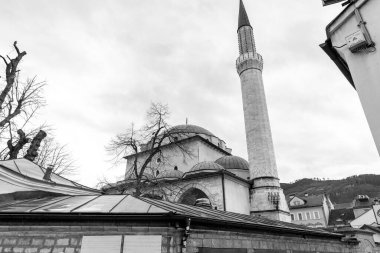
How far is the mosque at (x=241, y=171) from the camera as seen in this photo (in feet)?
62.3

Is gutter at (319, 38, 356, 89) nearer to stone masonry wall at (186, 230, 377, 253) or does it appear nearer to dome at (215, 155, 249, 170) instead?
stone masonry wall at (186, 230, 377, 253)

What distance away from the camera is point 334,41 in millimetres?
6488

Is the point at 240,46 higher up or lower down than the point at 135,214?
higher up

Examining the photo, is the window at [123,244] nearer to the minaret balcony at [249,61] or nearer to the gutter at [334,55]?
the gutter at [334,55]

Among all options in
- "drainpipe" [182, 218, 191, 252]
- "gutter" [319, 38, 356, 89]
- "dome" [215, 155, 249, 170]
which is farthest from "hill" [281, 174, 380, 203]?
"drainpipe" [182, 218, 191, 252]

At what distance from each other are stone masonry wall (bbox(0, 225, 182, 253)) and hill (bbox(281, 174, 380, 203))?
75.5 metres

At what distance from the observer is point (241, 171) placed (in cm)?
2417

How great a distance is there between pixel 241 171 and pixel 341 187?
73995 millimetres

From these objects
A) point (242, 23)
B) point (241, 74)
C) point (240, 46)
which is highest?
point (242, 23)

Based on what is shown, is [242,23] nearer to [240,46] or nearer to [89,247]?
[240,46]

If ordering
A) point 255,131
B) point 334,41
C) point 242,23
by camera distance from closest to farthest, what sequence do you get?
point 334,41
point 255,131
point 242,23

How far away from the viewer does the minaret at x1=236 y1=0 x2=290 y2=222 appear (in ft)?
64.3

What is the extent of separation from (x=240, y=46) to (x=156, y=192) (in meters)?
15.3

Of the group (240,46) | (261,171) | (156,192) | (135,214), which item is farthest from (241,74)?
(135,214)
